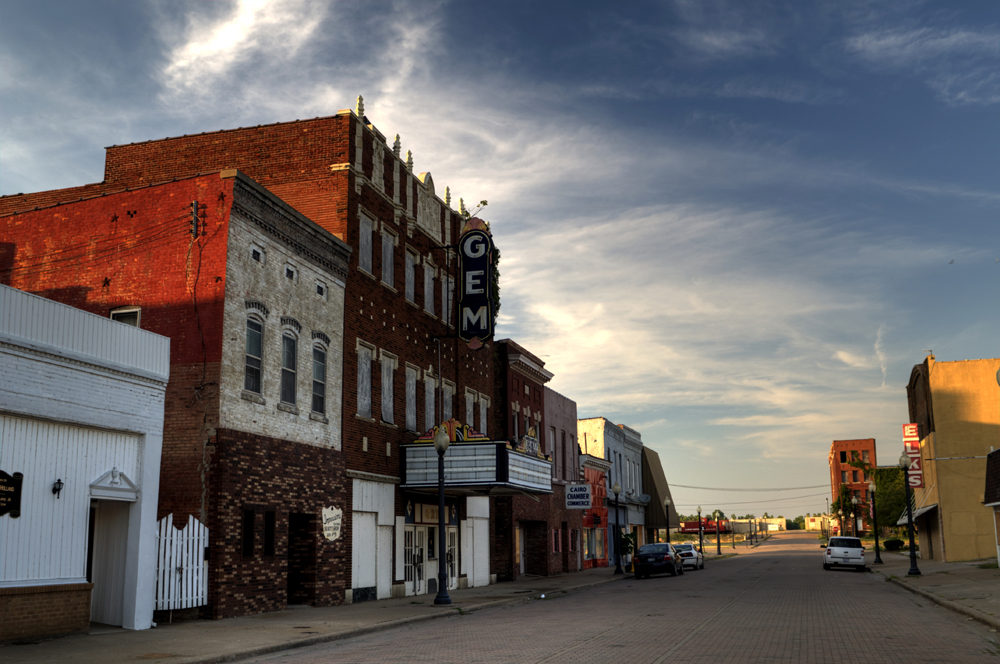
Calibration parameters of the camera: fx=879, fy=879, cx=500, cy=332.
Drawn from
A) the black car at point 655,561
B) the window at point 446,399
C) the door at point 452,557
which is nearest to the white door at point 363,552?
the door at point 452,557

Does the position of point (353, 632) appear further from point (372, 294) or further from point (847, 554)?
point (847, 554)

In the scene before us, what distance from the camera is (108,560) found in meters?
17.3

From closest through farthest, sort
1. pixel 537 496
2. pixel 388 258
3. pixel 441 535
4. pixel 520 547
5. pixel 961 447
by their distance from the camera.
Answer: pixel 441 535, pixel 388 258, pixel 537 496, pixel 520 547, pixel 961 447

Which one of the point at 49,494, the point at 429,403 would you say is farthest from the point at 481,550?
the point at 49,494

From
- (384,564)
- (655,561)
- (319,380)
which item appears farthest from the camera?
(655,561)

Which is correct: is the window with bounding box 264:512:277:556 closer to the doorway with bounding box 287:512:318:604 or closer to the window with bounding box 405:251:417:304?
the doorway with bounding box 287:512:318:604

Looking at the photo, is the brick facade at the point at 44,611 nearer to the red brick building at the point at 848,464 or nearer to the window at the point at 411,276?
the window at the point at 411,276

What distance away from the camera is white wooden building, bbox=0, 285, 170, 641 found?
14547 mm

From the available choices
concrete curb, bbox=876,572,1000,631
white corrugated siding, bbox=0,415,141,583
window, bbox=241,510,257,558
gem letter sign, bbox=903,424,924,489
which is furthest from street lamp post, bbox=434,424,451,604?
gem letter sign, bbox=903,424,924,489

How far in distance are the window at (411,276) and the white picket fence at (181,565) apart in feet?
42.6

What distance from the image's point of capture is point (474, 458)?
2836cm

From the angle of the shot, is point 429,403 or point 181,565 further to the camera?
point 429,403

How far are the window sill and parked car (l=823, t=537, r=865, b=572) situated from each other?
3347 cm

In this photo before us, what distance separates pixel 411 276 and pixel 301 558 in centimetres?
1129
